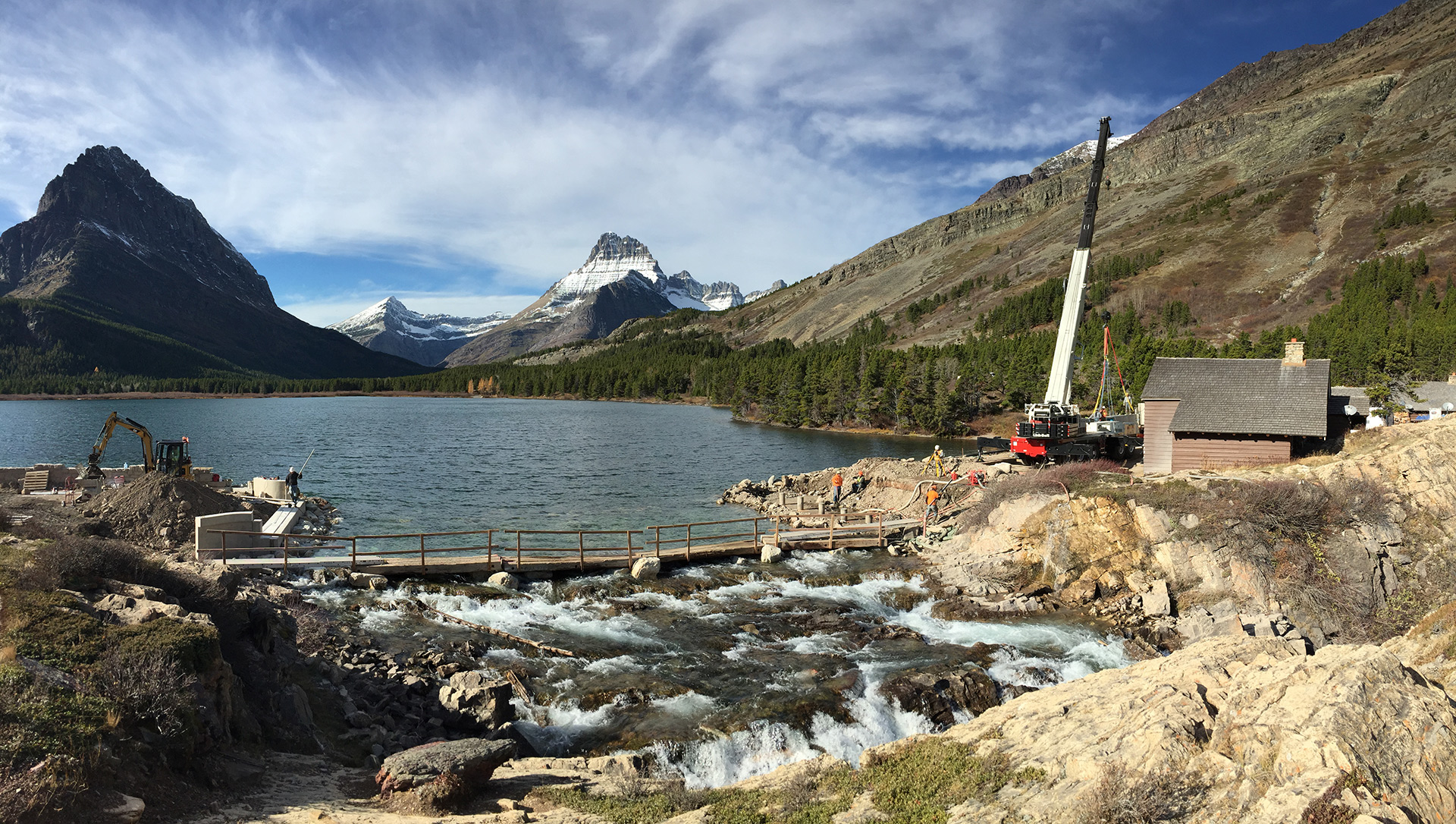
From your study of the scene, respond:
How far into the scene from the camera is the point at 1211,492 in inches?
1078

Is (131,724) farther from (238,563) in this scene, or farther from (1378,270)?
(1378,270)

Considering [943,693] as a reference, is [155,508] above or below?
above

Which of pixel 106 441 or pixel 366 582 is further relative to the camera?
pixel 106 441

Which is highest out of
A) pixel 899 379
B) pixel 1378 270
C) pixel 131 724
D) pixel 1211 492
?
pixel 1378 270

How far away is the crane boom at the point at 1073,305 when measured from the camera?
4150cm

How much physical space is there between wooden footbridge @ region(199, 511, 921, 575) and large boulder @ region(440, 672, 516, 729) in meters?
7.02

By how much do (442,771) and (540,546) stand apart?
23904 mm

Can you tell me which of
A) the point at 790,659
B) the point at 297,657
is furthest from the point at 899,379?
the point at 297,657

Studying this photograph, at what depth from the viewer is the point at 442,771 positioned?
11609 mm

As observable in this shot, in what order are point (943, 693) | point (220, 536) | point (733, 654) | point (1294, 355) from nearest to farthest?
1. point (943, 693)
2. point (733, 654)
3. point (220, 536)
4. point (1294, 355)

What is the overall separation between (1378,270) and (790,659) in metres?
134

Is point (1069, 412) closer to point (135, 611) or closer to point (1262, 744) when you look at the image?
point (1262, 744)

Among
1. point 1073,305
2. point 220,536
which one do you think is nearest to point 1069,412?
point 1073,305

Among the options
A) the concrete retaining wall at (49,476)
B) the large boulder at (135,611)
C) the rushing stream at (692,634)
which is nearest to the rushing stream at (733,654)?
the rushing stream at (692,634)
